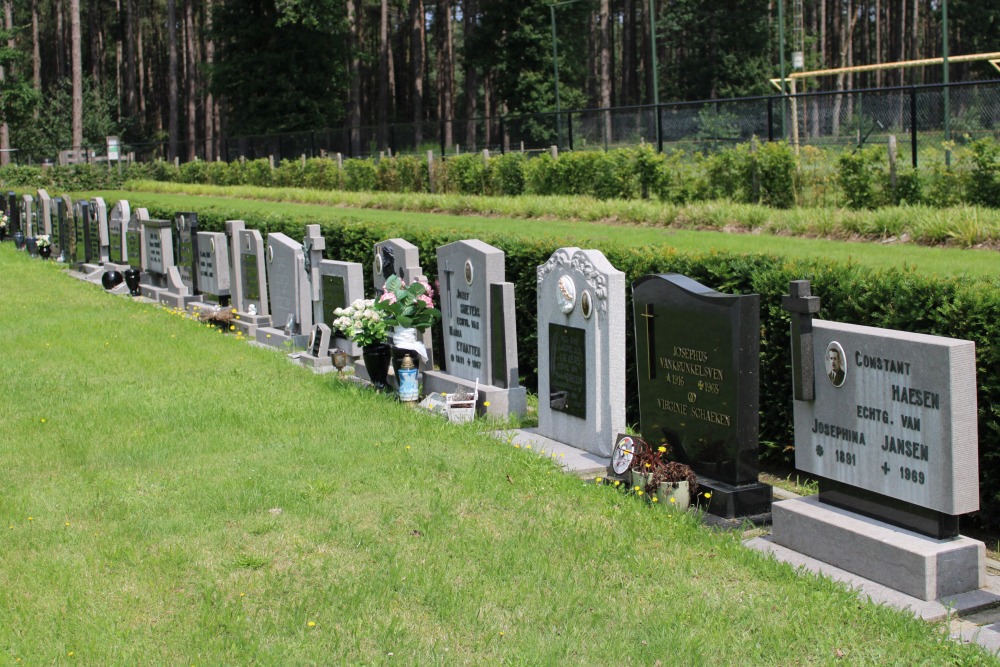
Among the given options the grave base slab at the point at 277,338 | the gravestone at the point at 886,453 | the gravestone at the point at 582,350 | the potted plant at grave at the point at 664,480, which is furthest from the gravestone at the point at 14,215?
the gravestone at the point at 886,453

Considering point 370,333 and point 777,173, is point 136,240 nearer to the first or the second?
point 370,333

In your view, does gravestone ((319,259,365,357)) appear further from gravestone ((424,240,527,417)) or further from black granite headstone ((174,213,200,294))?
black granite headstone ((174,213,200,294))

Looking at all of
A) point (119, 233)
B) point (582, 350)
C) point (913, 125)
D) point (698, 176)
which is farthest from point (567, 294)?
point (698, 176)

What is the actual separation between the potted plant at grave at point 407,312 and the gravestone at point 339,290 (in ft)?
4.49

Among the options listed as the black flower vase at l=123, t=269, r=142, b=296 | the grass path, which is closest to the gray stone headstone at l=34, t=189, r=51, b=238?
the grass path

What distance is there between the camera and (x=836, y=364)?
5766mm

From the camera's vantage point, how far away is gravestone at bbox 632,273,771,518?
21.1ft

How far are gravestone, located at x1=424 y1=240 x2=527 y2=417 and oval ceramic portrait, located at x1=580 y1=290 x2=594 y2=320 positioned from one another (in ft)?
4.93

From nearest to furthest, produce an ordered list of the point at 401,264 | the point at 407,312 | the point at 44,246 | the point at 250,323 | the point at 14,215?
the point at 407,312 < the point at 401,264 < the point at 250,323 < the point at 44,246 < the point at 14,215

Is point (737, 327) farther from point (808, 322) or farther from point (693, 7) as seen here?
point (693, 7)

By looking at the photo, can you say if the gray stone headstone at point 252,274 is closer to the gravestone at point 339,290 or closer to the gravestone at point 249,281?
the gravestone at point 249,281

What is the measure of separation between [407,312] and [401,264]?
78 cm

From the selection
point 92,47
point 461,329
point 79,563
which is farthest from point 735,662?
point 92,47

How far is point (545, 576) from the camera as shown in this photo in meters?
5.50
